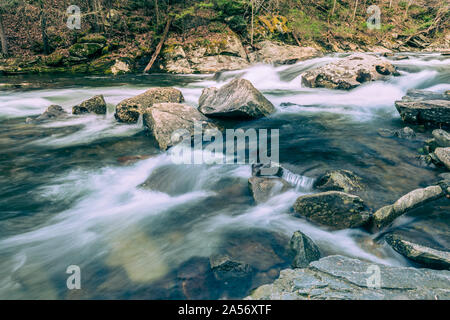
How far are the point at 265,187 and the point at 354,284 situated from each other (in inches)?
95.2

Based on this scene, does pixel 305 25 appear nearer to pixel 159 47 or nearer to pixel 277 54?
pixel 277 54

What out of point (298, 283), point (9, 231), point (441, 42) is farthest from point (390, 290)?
point (441, 42)

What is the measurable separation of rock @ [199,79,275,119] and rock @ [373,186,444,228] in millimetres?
4815

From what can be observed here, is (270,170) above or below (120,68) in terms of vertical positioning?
below

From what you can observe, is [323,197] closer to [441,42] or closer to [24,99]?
[24,99]

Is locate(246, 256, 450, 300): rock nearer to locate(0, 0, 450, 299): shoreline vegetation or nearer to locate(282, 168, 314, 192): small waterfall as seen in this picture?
locate(0, 0, 450, 299): shoreline vegetation

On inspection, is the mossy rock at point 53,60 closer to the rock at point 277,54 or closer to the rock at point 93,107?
the rock at point 93,107

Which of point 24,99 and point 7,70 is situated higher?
point 7,70

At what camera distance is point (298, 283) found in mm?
2400

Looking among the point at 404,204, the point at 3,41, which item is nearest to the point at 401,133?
the point at 404,204

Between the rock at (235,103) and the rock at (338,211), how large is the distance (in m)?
4.39

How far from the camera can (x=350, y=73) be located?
1148 centimetres

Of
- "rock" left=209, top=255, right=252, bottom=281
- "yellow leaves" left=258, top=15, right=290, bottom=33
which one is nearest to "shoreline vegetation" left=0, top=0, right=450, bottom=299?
"rock" left=209, top=255, right=252, bottom=281

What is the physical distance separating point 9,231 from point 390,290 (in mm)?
4970
